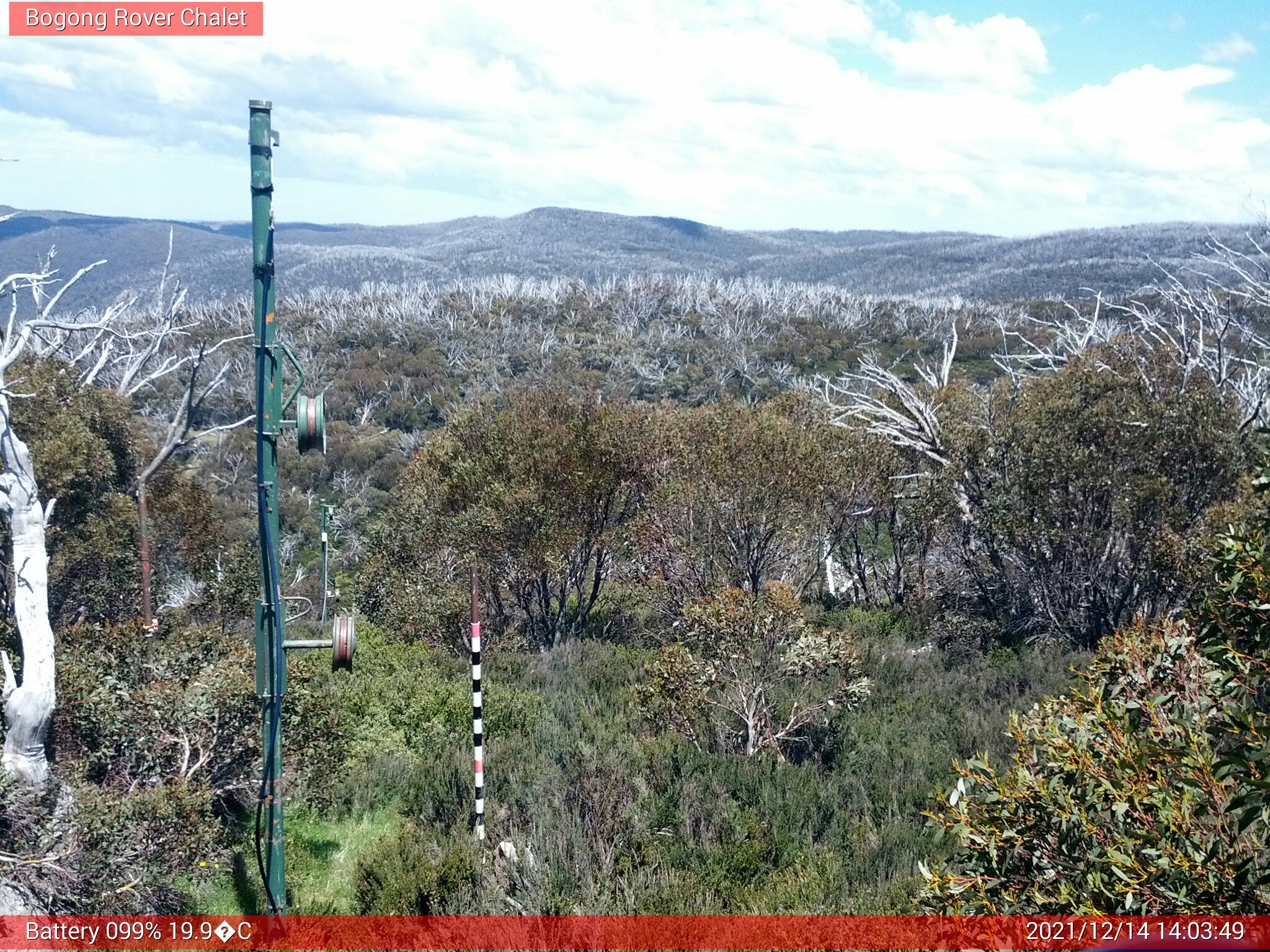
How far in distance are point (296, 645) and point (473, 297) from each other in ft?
262

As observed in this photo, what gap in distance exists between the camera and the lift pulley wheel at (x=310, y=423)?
5.71 m

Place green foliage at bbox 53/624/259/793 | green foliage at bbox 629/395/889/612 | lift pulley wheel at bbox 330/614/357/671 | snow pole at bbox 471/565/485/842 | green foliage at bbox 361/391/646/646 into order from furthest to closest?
green foliage at bbox 629/395/889/612, green foliage at bbox 361/391/646/646, green foliage at bbox 53/624/259/793, snow pole at bbox 471/565/485/842, lift pulley wheel at bbox 330/614/357/671

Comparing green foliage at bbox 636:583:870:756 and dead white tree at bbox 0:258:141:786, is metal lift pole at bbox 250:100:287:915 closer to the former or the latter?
dead white tree at bbox 0:258:141:786

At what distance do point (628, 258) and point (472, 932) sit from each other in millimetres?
172074

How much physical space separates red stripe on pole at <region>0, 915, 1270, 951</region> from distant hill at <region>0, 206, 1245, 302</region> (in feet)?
286

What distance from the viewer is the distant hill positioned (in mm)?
105875

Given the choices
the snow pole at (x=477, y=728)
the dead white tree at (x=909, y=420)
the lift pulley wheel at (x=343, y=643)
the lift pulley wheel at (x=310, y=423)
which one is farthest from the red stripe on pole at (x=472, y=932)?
the dead white tree at (x=909, y=420)

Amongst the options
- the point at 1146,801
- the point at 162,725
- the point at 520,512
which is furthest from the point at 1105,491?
the point at 162,725

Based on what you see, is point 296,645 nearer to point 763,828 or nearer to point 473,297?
point 763,828

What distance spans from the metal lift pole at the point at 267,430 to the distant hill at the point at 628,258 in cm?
8823

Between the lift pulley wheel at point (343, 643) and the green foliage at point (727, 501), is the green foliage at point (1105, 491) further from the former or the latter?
the lift pulley wheel at point (343, 643)

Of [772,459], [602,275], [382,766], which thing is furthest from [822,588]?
[602,275]

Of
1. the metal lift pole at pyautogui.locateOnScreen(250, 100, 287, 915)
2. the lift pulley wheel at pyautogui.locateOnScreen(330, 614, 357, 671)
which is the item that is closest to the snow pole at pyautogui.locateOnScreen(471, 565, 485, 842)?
the lift pulley wheel at pyautogui.locateOnScreen(330, 614, 357, 671)

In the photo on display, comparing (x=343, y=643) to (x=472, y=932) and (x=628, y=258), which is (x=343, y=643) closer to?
(x=472, y=932)
